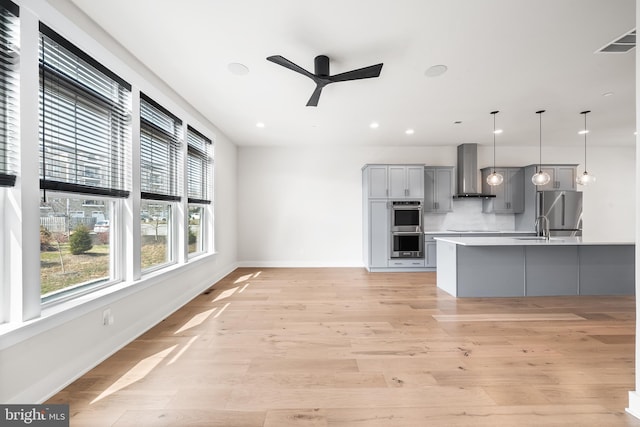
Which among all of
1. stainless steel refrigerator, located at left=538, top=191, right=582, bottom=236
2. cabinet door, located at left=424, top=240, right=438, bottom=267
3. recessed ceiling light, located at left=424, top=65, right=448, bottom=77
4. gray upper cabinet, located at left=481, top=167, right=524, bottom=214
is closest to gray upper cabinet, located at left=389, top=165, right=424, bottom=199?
cabinet door, located at left=424, top=240, right=438, bottom=267

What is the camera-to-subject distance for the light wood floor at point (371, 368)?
1526 millimetres

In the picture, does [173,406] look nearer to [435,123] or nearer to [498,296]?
[498,296]

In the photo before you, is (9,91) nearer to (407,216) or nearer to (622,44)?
(622,44)

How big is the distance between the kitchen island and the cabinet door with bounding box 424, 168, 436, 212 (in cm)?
210

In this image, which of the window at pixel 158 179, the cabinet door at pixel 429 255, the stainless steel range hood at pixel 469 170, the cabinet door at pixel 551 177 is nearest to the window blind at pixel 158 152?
the window at pixel 158 179

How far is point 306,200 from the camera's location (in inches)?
231

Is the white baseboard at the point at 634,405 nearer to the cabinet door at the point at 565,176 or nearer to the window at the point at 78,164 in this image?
the window at the point at 78,164

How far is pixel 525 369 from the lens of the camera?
195 centimetres

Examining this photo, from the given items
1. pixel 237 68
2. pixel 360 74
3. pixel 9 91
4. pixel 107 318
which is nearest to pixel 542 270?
pixel 360 74

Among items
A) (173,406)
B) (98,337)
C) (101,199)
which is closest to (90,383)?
(98,337)

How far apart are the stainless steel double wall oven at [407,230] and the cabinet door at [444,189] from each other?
703 millimetres

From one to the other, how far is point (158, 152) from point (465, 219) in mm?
6089

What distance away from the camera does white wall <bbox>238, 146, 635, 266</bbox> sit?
5836mm

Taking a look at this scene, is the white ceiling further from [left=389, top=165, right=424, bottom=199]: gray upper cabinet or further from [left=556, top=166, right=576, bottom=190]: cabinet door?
[left=556, top=166, right=576, bottom=190]: cabinet door
